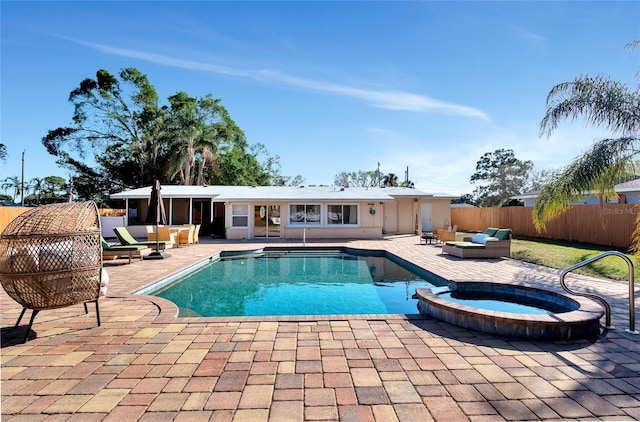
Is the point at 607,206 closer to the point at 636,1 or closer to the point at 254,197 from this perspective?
the point at 636,1

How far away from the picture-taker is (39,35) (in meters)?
14.3

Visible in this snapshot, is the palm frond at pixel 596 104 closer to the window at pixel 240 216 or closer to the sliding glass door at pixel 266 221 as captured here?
the sliding glass door at pixel 266 221

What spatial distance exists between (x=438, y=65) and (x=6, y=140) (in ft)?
153

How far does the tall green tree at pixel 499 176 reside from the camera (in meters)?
44.8

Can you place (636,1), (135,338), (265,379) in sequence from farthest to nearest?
(636,1) → (135,338) → (265,379)

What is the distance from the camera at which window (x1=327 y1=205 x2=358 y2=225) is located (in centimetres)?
1864

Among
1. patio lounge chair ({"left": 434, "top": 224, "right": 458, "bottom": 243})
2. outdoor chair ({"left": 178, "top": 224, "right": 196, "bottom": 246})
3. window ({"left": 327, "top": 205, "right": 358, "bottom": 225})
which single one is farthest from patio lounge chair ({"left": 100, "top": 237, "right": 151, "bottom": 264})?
patio lounge chair ({"left": 434, "top": 224, "right": 458, "bottom": 243})

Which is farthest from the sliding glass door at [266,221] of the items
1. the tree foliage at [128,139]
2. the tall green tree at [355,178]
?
the tall green tree at [355,178]

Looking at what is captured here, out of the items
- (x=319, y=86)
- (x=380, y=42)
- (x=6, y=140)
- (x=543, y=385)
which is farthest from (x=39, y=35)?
(x=6, y=140)

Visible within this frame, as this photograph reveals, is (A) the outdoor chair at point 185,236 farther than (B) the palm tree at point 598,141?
Yes

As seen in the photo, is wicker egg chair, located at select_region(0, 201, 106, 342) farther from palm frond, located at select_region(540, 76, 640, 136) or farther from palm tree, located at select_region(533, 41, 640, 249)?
palm frond, located at select_region(540, 76, 640, 136)

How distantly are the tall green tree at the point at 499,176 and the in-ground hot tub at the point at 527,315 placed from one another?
40050 millimetres

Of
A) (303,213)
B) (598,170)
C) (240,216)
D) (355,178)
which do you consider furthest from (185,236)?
(355,178)

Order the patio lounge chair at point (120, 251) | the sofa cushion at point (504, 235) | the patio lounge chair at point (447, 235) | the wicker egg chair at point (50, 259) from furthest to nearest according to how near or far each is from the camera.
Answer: the patio lounge chair at point (447, 235) → the sofa cushion at point (504, 235) → the patio lounge chair at point (120, 251) → the wicker egg chair at point (50, 259)
